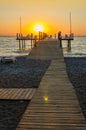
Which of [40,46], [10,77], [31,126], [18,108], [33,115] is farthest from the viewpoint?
[40,46]

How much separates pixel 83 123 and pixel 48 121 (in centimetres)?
71

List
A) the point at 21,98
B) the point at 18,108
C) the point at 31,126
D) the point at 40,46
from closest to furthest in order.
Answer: the point at 31,126, the point at 18,108, the point at 21,98, the point at 40,46

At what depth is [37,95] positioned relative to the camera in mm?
8930

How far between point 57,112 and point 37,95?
1947 mm

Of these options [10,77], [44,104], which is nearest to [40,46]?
[10,77]

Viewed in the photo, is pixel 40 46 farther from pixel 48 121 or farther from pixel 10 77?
pixel 48 121

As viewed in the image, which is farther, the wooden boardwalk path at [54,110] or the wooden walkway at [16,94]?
the wooden walkway at [16,94]

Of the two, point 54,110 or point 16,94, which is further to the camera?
point 16,94

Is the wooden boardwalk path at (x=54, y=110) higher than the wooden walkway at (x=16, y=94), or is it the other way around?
→ the wooden boardwalk path at (x=54, y=110)

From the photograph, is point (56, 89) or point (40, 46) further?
point (40, 46)

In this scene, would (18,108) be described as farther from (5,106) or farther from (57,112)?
(57,112)

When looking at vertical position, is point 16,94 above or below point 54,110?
below

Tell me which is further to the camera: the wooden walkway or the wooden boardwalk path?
the wooden walkway

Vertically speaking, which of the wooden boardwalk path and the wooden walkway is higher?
the wooden boardwalk path
